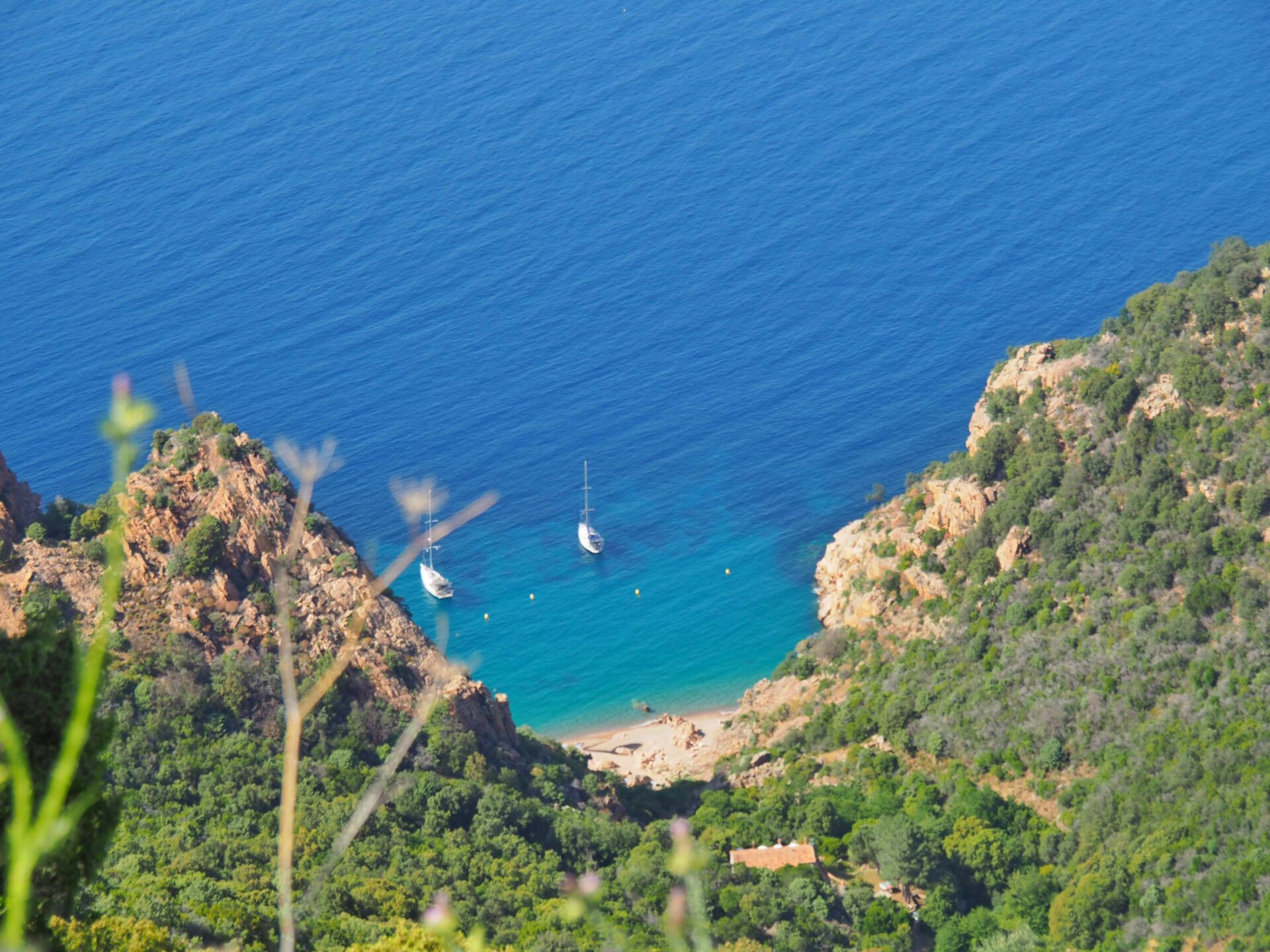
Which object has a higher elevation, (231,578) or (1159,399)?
(1159,399)

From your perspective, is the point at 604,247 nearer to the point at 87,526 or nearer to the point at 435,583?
the point at 435,583

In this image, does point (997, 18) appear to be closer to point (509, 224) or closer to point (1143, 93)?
point (1143, 93)

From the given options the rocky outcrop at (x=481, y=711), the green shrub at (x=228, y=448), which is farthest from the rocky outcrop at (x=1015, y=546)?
the green shrub at (x=228, y=448)

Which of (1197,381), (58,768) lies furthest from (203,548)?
(58,768)

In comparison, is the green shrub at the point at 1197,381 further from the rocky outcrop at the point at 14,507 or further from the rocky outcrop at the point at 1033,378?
the rocky outcrop at the point at 14,507

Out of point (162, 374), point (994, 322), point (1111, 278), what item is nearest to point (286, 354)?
point (162, 374)

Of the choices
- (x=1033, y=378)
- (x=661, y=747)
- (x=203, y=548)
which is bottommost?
(x=661, y=747)

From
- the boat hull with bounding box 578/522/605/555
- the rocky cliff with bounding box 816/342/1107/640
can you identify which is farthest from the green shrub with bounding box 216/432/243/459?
the boat hull with bounding box 578/522/605/555
